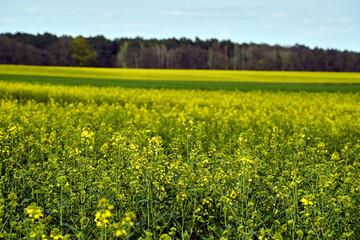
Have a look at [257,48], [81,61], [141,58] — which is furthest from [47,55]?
[257,48]

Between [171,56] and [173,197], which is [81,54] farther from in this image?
[173,197]

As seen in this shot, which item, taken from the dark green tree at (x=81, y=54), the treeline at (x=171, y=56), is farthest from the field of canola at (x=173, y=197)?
the dark green tree at (x=81, y=54)

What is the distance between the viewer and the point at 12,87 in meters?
25.3

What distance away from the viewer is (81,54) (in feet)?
323

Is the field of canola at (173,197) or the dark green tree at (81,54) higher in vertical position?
the dark green tree at (81,54)

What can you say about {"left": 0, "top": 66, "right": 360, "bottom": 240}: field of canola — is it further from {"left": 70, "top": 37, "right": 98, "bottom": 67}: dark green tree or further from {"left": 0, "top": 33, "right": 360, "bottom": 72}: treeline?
{"left": 70, "top": 37, "right": 98, "bottom": 67}: dark green tree

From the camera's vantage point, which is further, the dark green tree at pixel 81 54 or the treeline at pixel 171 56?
the treeline at pixel 171 56

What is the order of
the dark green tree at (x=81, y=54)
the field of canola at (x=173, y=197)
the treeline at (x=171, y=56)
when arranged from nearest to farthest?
1. the field of canola at (x=173, y=197)
2. the dark green tree at (x=81, y=54)
3. the treeline at (x=171, y=56)

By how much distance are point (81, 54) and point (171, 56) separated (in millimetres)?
27887

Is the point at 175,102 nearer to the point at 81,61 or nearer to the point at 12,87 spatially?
the point at 12,87

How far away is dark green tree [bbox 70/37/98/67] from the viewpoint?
97188mm

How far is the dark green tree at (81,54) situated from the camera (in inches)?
3826

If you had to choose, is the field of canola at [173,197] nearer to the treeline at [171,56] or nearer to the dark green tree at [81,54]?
the treeline at [171,56]

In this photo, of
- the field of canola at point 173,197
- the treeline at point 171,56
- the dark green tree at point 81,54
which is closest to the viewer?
the field of canola at point 173,197
